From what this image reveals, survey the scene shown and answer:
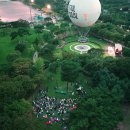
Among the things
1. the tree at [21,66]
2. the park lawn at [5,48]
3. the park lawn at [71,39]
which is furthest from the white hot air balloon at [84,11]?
the tree at [21,66]

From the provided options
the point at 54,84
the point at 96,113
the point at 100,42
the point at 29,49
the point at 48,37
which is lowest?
the point at 100,42

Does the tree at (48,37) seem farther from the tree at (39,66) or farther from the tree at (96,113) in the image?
the tree at (96,113)

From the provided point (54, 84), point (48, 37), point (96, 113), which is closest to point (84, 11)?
point (48, 37)

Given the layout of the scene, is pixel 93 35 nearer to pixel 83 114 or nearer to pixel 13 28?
pixel 13 28

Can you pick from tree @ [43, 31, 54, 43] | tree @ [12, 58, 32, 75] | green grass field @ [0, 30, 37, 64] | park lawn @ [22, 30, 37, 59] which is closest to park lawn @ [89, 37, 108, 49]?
tree @ [43, 31, 54, 43]

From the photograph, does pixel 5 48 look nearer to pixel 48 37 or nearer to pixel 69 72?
pixel 48 37

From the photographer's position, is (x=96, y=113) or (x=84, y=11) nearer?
(x=96, y=113)

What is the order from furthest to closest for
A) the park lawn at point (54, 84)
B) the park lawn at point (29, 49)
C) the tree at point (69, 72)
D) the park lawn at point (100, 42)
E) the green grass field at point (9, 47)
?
the park lawn at point (100, 42), the park lawn at point (29, 49), the green grass field at point (9, 47), the park lawn at point (54, 84), the tree at point (69, 72)
